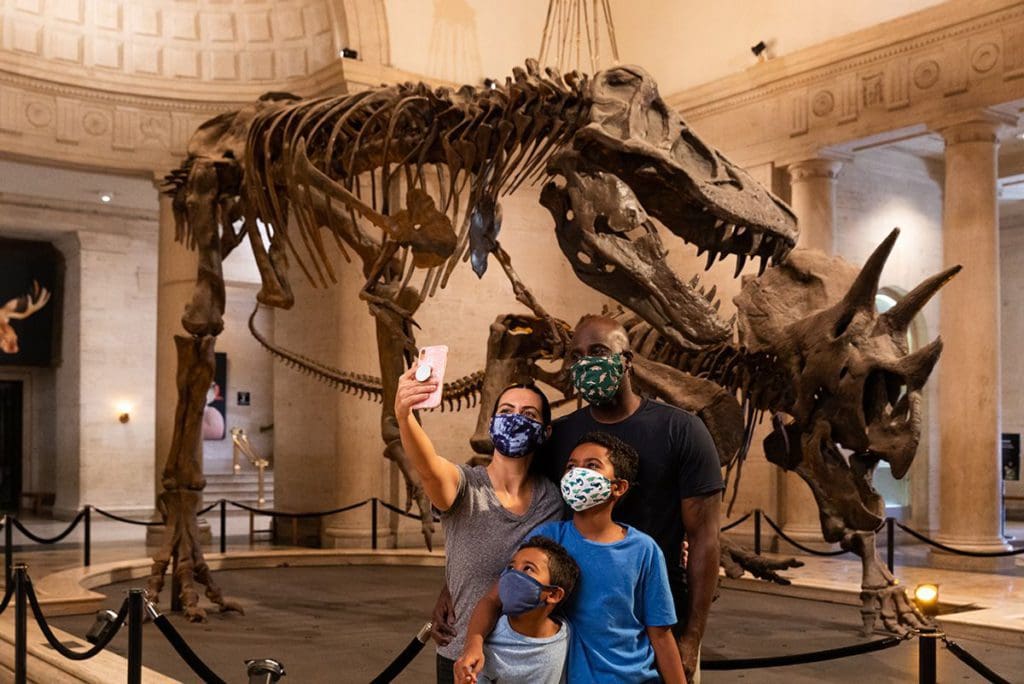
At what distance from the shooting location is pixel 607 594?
129 inches

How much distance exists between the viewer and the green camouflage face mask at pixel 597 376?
11.4 ft

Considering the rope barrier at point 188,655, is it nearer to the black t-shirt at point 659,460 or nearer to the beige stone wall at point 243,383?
the black t-shirt at point 659,460

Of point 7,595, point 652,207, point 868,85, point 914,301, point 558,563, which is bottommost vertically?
point 7,595

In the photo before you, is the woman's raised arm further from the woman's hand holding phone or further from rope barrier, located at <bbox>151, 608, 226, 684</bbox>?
Answer: rope barrier, located at <bbox>151, 608, 226, 684</bbox>

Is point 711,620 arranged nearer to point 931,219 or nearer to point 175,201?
point 175,201

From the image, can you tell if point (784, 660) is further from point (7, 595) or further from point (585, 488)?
point (7, 595)

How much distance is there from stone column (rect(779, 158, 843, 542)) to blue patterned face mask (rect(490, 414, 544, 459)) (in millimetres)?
10809

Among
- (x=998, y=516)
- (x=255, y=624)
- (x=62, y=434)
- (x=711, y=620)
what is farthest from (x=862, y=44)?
(x=62, y=434)

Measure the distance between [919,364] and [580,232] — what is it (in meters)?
1.99

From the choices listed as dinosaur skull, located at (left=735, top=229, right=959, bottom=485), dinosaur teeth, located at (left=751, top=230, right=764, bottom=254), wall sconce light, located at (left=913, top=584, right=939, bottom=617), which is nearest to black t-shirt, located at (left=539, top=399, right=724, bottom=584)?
wall sconce light, located at (left=913, top=584, right=939, bottom=617)

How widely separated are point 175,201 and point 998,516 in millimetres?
8916

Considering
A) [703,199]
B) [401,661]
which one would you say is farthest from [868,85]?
[401,661]

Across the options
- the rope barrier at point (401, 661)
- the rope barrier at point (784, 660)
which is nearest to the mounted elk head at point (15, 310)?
the rope barrier at point (401, 661)

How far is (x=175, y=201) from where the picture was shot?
9.16 meters
